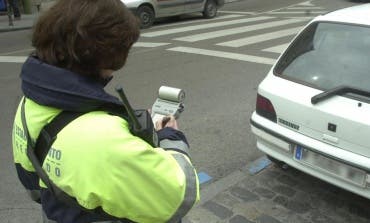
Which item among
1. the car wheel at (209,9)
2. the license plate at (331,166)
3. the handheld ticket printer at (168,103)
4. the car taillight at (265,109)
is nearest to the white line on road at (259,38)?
the car wheel at (209,9)

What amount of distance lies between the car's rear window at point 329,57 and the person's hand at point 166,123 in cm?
186

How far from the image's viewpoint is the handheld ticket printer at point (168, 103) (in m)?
1.91

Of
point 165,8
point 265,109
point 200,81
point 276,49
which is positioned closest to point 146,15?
point 165,8

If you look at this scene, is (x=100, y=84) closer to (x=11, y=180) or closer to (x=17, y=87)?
(x=11, y=180)

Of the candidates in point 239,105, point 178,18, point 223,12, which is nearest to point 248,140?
point 239,105

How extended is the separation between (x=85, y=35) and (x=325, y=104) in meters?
2.23

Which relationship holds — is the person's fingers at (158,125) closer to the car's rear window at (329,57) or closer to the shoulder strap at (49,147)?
the shoulder strap at (49,147)

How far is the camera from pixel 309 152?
328 centimetres

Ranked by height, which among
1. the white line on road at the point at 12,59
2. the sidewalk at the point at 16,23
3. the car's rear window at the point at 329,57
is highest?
Answer: the car's rear window at the point at 329,57

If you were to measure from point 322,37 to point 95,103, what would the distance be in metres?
2.75

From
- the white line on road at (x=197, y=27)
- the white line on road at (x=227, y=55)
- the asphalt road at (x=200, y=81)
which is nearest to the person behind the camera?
the asphalt road at (x=200, y=81)

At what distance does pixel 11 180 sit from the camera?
4.06 meters

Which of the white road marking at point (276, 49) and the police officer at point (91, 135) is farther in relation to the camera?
the white road marking at point (276, 49)

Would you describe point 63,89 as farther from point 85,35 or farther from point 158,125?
point 158,125
